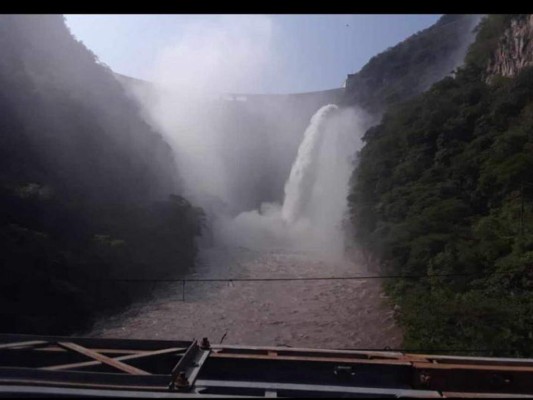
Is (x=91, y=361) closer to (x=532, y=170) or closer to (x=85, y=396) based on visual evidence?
(x=85, y=396)

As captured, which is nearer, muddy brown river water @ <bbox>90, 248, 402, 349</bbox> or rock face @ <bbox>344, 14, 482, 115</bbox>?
muddy brown river water @ <bbox>90, 248, 402, 349</bbox>

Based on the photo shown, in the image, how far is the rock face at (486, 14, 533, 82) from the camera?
17828mm

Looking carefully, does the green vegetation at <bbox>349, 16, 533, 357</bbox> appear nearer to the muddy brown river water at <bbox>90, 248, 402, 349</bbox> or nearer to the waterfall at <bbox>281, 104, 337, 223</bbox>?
the muddy brown river water at <bbox>90, 248, 402, 349</bbox>

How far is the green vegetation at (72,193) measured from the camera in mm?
15141

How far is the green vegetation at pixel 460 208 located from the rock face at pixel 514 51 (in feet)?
2.16

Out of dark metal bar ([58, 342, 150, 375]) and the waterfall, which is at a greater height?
the waterfall

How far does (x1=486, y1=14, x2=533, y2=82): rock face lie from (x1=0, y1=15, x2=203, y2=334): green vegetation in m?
13.0

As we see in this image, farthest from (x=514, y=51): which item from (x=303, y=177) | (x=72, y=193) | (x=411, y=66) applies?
(x=411, y=66)

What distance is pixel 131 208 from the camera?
22.5 metres

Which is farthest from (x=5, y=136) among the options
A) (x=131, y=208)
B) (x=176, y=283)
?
(x=176, y=283)

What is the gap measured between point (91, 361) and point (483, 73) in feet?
67.0

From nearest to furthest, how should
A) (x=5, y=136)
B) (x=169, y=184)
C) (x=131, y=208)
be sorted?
(x=5, y=136) → (x=131, y=208) → (x=169, y=184)

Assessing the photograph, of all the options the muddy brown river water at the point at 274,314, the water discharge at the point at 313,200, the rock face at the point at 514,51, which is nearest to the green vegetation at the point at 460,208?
the rock face at the point at 514,51

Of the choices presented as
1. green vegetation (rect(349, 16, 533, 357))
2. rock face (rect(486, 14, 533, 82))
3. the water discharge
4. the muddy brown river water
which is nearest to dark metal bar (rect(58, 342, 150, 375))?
green vegetation (rect(349, 16, 533, 357))
